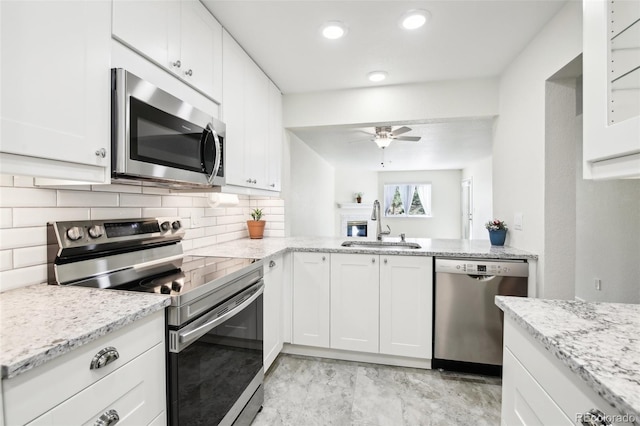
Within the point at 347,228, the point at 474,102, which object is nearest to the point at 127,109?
the point at 474,102

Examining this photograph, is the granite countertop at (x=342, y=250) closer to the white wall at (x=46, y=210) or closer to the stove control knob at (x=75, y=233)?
the white wall at (x=46, y=210)

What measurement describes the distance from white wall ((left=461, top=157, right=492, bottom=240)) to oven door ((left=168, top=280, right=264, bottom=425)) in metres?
5.50

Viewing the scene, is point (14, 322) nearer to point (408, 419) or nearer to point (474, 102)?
point (408, 419)

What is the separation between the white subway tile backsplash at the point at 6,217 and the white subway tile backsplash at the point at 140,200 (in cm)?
46

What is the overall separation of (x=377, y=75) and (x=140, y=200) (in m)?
2.01

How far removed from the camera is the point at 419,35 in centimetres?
191

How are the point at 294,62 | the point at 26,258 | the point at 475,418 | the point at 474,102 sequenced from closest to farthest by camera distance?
the point at 26,258
the point at 475,418
the point at 294,62
the point at 474,102

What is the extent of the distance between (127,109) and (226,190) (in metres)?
0.85

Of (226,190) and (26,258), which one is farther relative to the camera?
(226,190)

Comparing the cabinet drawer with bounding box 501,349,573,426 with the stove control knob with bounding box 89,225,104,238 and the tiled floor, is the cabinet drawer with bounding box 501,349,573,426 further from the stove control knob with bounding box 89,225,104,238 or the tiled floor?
the stove control knob with bounding box 89,225,104,238

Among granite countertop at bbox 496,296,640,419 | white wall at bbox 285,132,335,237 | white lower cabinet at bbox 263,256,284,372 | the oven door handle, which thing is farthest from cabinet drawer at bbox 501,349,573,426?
white wall at bbox 285,132,335,237

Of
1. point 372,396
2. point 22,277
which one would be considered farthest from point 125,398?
point 372,396

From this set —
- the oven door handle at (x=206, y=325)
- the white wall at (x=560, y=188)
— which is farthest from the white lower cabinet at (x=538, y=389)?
the white wall at (x=560, y=188)

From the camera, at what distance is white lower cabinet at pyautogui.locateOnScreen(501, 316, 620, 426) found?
0.65m
